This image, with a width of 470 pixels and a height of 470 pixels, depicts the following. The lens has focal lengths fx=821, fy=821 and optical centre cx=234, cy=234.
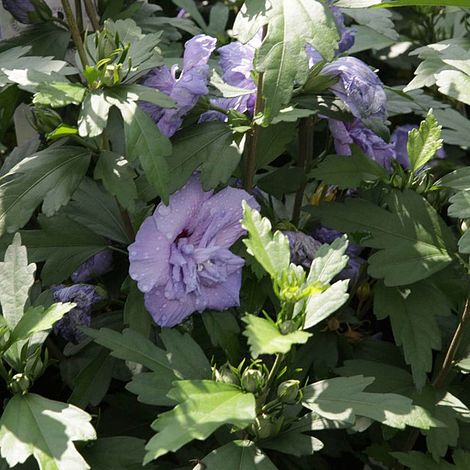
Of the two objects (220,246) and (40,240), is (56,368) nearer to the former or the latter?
(40,240)

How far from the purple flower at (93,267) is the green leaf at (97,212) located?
43mm

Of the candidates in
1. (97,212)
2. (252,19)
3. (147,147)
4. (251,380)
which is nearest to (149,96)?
(147,147)

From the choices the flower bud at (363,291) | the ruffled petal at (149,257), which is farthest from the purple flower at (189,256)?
the flower bud at (363,291)

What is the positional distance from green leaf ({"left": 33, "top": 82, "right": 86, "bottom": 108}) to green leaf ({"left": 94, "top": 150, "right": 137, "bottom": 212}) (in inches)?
4.3

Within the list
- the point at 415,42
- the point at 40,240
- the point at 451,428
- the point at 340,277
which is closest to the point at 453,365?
the point at 451,428

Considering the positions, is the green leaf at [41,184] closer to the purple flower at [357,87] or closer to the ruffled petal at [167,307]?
the ruffled petal at [167,307]

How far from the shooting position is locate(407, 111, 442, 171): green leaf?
119 cm

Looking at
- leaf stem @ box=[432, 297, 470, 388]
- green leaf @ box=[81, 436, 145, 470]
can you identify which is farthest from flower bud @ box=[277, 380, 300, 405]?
leaf stem @ box=[432, 297, 470, 388]

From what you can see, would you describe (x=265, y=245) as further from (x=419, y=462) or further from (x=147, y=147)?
(x=419, y=462)

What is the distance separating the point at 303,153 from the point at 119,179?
1.29 feet

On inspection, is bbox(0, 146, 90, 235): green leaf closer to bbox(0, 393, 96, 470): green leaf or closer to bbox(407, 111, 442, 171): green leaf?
bbox(0, 393, 96, 470): green leaf

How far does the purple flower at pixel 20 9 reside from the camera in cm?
143

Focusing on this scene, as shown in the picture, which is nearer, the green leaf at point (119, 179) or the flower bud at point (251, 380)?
the flower bud at point (251, 380)

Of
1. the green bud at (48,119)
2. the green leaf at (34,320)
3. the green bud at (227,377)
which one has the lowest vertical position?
the green bud at (227,377)
